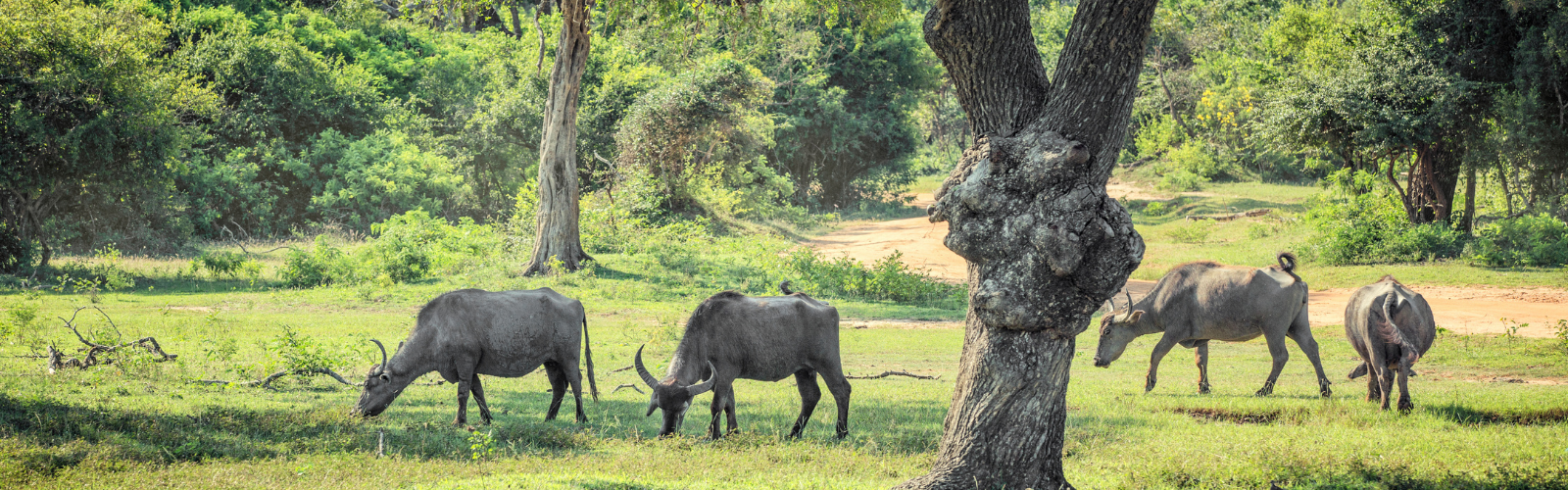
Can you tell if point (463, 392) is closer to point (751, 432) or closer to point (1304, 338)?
point (751, 432)

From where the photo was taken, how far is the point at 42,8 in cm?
2173

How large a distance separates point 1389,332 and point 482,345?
31.3 ft

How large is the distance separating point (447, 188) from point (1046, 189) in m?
32.4

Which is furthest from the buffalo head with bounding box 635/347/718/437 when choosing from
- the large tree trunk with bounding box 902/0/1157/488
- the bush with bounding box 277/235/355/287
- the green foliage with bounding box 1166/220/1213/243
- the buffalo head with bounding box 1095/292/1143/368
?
the green foliage with bounding box 1166/220/1213/243

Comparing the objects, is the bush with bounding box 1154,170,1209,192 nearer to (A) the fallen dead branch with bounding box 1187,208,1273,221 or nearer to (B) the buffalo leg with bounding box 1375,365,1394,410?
(A) the fallen dead branch with bounding box 1187,208,1273,221

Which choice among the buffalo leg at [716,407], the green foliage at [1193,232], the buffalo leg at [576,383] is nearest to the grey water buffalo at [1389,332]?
the buffalo leg at [716,407]

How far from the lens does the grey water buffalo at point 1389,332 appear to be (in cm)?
1098

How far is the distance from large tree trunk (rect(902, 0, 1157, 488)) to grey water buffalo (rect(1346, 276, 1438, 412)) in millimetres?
5730

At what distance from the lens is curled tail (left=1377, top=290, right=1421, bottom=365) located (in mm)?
10938

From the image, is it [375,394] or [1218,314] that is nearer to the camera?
[375,394]

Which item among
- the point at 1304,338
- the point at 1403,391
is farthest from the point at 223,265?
the point at 1403,391

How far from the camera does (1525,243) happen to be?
24719 millimetres

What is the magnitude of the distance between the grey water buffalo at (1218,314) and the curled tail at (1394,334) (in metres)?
1.30

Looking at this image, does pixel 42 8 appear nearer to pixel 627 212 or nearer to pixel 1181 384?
pixel 627 212
